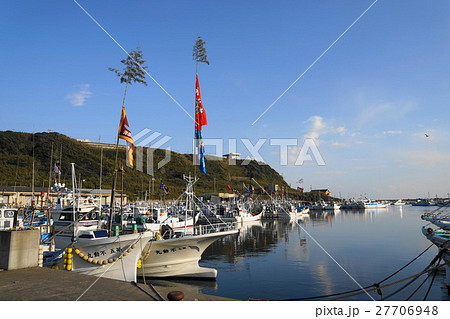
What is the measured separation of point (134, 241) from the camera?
1795 centimetres

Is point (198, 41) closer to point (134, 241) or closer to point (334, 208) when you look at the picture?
point (134, 241)

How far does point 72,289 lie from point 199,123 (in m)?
13.2

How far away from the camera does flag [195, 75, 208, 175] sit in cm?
1984

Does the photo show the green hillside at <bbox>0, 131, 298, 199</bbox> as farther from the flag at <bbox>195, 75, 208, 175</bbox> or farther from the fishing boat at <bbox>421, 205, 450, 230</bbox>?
the flag at <bbox>195, 75, 208, 175</bbox>

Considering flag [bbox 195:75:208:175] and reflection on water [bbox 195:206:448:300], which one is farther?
flag [bbox 195:75:208:175]

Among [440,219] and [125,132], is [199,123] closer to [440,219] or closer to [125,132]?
[125,132]

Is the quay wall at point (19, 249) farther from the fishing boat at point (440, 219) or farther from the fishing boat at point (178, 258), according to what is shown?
the fishing boat at point (440, 219)

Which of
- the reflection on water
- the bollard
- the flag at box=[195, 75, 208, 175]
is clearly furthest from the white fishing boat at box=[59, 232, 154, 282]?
the bollard

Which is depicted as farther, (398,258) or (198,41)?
(398,258)

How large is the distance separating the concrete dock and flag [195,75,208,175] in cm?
1026

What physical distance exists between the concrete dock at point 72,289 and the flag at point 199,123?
10.3 metres

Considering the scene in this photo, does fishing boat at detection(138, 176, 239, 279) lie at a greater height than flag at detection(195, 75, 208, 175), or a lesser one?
lesser
